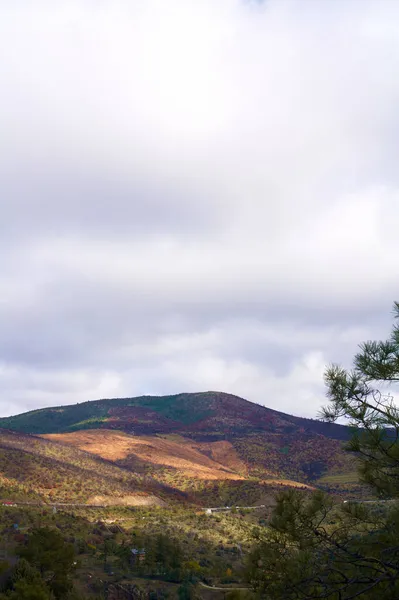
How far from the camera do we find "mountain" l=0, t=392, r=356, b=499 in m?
87.3

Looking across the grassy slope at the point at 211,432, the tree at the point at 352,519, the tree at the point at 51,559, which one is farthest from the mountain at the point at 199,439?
the tree at the point at 352,519

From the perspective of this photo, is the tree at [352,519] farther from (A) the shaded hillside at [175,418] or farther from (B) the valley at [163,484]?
(A) the shaded hillside at [175,418]

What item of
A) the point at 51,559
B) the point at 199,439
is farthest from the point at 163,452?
the point at 51,559

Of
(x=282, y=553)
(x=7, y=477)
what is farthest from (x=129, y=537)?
(x=282, y=553)

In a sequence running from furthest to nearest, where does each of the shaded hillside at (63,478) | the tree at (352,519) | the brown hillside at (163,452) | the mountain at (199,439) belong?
the brown hillside at (163,452), the mountain at (199,439), the shaded hillside at (63,478), the tree at (352,519)

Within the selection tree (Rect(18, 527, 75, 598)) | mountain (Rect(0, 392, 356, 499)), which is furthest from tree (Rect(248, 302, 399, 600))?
mountain (Rect(0, 392, 356, 499))

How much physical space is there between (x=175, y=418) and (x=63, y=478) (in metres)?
89.1

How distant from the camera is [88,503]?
55.5m

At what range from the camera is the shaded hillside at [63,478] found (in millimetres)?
55688

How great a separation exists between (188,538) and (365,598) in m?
36.7

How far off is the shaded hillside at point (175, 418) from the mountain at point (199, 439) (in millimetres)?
272

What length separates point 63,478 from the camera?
62312 millimetres

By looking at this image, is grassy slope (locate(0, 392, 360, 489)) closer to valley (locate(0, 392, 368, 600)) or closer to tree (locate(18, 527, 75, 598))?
valley (locate(0, 392, 368, 600))

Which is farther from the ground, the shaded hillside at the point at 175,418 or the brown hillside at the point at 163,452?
the shaded hillside at the point at 175,418
